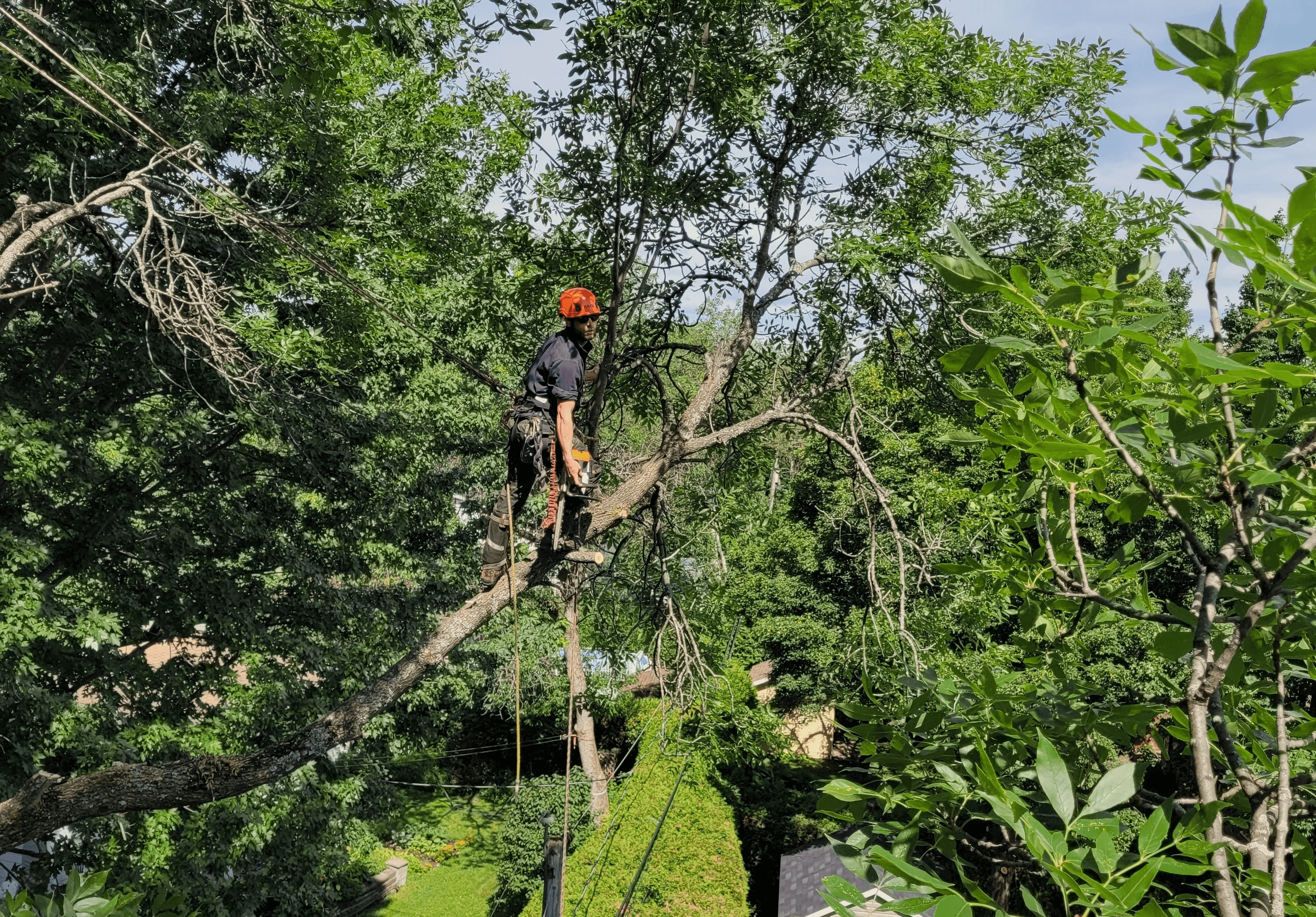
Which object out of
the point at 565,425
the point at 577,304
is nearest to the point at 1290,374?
the point at 565,425

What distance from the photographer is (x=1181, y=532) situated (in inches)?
67.0

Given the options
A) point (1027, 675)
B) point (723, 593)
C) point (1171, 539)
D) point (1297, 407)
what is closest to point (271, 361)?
point (723, 593)

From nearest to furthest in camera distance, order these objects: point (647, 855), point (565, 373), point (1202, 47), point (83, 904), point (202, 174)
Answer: point (1202, 47)
point (83, 904)
point (647, 855)
point (565, 373)
point (202, 174)

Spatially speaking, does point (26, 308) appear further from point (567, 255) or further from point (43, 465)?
point (567, 255)

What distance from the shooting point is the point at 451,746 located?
2475cm

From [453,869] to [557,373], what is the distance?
20.0 metres

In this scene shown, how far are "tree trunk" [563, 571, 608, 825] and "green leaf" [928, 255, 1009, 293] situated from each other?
41.1ft

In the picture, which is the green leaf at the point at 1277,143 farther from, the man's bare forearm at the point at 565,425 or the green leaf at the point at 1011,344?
the man's bare forearm at the point at 565,425

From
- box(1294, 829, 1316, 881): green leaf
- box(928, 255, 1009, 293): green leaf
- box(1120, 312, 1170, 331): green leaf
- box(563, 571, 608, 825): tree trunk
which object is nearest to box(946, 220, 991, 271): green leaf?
box(928, 255, 1009, 293): green leaf

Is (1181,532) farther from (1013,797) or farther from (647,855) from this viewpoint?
(647,855)

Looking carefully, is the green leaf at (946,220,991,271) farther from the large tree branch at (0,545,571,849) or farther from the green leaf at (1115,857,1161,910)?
the large tree branch at (0,545,571,849)

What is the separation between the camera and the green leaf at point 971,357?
1494 mm

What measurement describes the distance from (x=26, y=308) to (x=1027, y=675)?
10.9 m

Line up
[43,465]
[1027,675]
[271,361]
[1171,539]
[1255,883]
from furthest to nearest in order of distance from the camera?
[1171,539] → [271,361] → [43,465] → [1027,675] → [1255,883]
